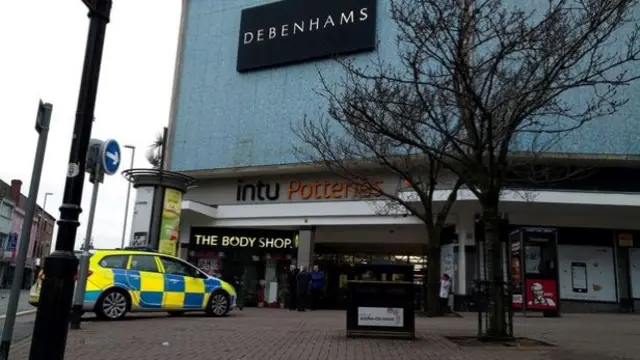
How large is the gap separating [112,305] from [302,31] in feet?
61.3

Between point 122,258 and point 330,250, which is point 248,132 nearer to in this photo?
point 330,250

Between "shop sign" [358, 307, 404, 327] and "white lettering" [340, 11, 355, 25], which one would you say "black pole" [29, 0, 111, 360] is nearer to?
"shop sign" [358, 307, 404, 327]

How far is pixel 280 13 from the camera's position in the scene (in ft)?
99.6

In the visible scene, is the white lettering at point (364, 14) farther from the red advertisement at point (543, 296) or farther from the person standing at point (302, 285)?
the red advertisement at point (543, 296)

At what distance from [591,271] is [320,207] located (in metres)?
11.1

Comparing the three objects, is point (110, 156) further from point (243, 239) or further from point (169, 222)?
point (243, 239)

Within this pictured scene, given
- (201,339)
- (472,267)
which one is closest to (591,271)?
(472,267)

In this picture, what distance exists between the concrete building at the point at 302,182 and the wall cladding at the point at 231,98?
0.19ft

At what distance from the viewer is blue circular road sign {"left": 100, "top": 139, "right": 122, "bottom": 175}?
36.1 feet

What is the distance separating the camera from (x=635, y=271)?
24.1 meters

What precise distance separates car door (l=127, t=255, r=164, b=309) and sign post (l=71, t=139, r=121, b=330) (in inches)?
96.9

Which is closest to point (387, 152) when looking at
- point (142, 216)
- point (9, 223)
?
point (142, 216)

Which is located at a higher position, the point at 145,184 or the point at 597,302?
the point at 145,184

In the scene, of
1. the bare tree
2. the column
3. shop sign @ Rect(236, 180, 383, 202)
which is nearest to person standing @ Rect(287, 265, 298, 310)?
the column
